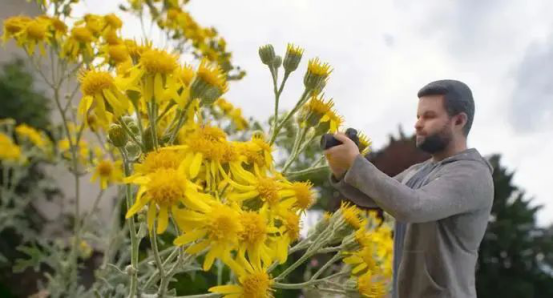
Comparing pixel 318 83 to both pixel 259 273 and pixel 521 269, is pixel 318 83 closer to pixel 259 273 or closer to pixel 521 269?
pixel 259 273

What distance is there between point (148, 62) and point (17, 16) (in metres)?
0.84

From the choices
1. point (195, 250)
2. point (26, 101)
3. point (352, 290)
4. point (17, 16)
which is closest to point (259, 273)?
point (195, 250)

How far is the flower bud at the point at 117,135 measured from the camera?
609 mm

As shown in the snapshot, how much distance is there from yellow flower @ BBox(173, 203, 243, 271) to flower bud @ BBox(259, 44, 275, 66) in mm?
271

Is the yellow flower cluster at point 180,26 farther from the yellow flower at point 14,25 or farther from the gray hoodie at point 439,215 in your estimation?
the gray hoodie at point 439,215

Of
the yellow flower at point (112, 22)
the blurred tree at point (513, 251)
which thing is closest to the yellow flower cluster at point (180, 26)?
the yellow flower at point (112, 22)

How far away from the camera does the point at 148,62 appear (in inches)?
23.5

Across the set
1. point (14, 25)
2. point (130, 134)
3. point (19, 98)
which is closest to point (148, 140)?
point (130, 134)

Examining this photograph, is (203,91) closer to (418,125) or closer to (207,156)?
(207,156)

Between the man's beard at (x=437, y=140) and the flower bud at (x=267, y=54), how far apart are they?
9.1 inches

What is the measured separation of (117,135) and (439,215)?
0.33 meters

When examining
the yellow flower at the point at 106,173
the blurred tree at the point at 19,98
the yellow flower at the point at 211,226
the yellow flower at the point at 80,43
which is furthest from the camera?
the blurred tree at the point at 19,98

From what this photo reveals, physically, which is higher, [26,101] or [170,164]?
[26,101]

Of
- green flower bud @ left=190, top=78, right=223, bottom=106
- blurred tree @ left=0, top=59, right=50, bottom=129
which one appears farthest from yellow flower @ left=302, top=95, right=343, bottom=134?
blurred tree @ left=0, top=59, right=50, bottom=129
